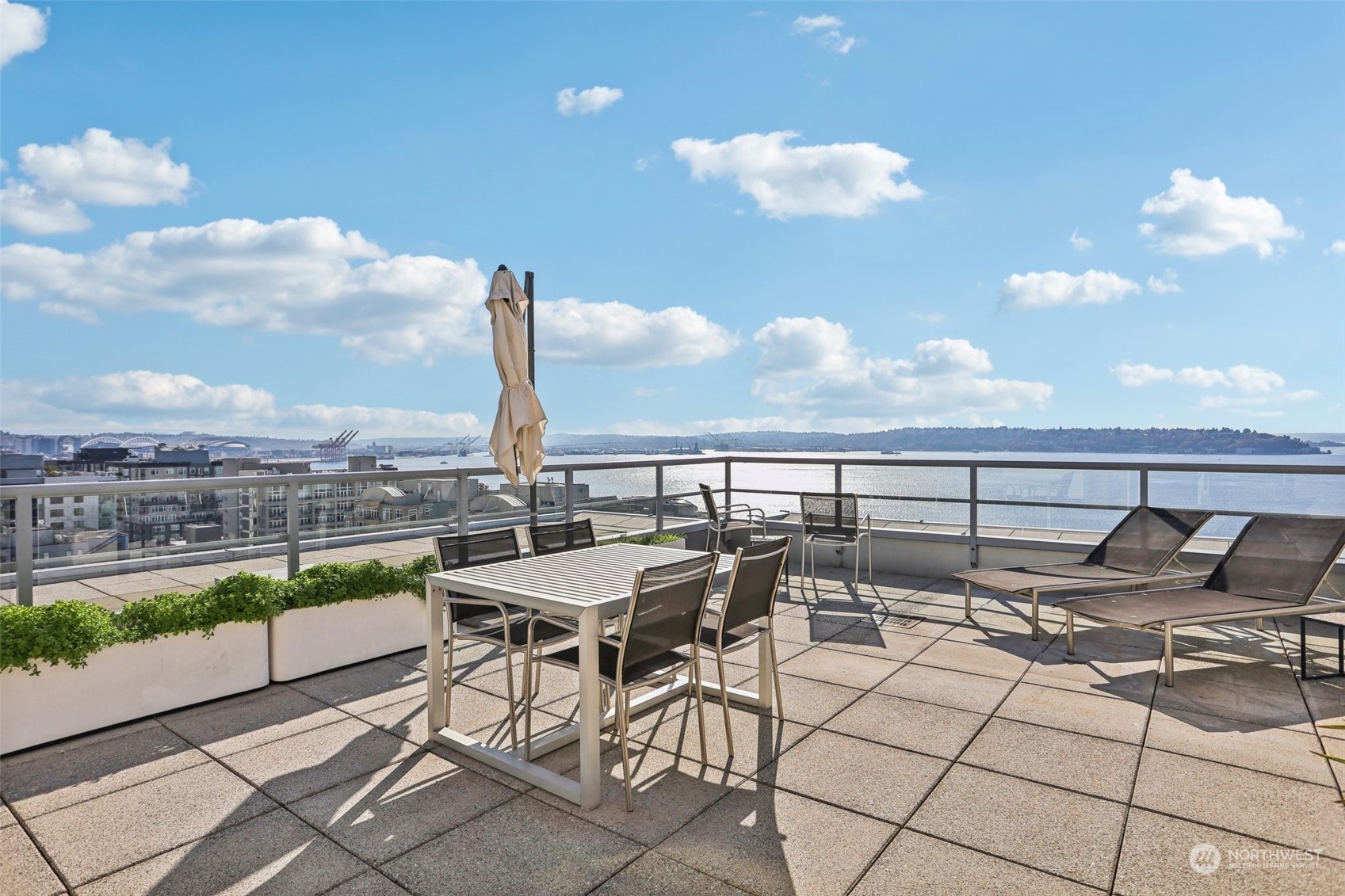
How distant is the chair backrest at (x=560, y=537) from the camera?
423cm

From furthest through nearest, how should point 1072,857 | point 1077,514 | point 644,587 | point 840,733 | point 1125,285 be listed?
point 1125,285 < point 1077,514 < point 840,733 < point 644,587 < point 1072,857

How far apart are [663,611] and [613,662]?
33 cm

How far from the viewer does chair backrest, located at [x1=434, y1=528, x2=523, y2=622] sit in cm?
358

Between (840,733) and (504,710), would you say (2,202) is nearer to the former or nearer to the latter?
(504,710)

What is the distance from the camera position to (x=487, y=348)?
469 centimetres

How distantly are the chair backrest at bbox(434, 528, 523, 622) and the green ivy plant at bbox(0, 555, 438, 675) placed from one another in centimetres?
97

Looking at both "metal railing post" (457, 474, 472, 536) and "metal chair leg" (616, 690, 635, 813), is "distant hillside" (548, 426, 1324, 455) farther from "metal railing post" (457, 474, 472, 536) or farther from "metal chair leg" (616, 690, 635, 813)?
"metal chair leg" (616, 690, 635, 813)

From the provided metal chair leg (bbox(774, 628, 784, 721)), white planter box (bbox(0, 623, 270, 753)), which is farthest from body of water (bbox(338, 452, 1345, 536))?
metal chair leg (bbox(774, 628, 784, 721))

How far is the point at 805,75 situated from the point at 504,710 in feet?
27.6

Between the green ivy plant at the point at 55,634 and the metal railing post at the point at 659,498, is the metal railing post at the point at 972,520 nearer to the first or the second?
the metal railing post at the point at 659,498

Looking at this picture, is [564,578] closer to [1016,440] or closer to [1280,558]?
[1280,558]

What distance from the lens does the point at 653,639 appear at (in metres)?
2.74

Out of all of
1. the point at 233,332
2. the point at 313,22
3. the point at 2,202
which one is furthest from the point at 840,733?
the point at 233,332

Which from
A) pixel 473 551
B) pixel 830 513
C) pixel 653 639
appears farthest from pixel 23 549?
pixel 830 513
